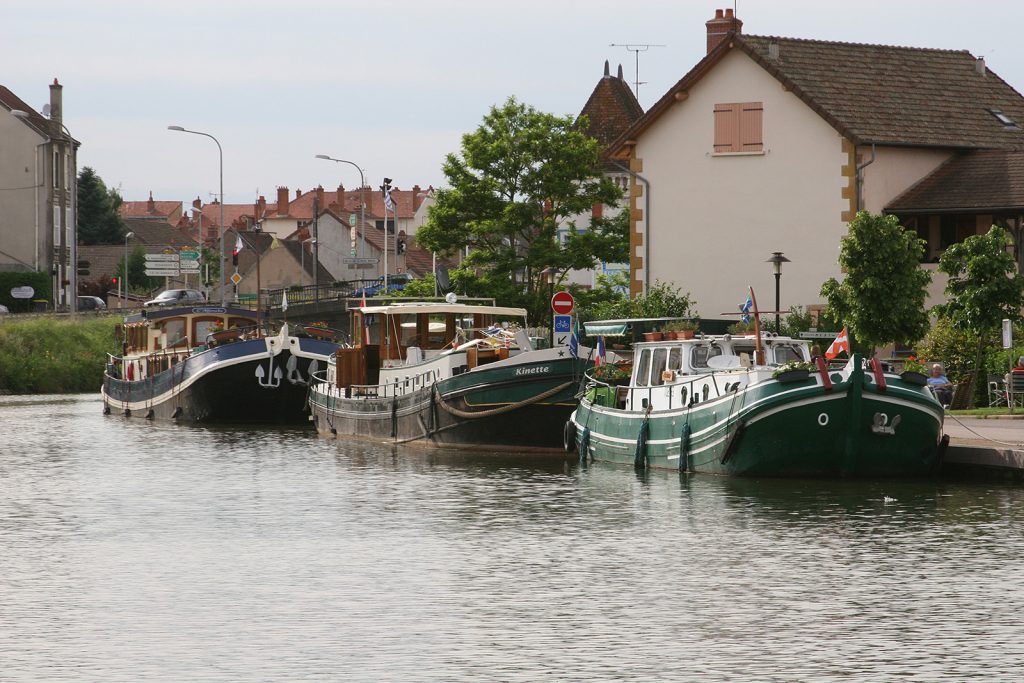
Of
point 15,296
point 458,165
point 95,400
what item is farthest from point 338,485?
point 15,296

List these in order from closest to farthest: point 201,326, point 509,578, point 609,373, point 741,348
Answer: point 509,578 → point 741,348 → point 609,373 → point 201,326

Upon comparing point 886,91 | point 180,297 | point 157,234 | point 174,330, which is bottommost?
point 174,330

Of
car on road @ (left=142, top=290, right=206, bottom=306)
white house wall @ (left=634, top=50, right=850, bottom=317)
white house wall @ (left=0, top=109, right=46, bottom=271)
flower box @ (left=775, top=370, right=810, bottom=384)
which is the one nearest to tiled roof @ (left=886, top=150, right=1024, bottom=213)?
white house wall @ (left=634, top=50, right=850, bottom=317)

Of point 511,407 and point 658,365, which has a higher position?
point 658,365

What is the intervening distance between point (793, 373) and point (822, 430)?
1142 mm

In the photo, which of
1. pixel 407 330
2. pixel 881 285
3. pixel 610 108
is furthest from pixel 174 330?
pixel 610 108

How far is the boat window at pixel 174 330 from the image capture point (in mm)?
59034

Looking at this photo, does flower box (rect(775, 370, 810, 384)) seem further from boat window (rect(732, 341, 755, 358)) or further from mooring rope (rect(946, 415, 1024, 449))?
boat window (rect(732, 341, 755, 358))

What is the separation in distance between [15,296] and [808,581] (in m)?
77.8

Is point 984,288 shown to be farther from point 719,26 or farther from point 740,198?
point 719,26

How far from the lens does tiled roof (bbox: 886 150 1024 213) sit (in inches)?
1839

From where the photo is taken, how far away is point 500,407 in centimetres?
3747

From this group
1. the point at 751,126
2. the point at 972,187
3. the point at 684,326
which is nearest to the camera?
the point at 684,326

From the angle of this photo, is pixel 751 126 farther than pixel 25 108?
No
